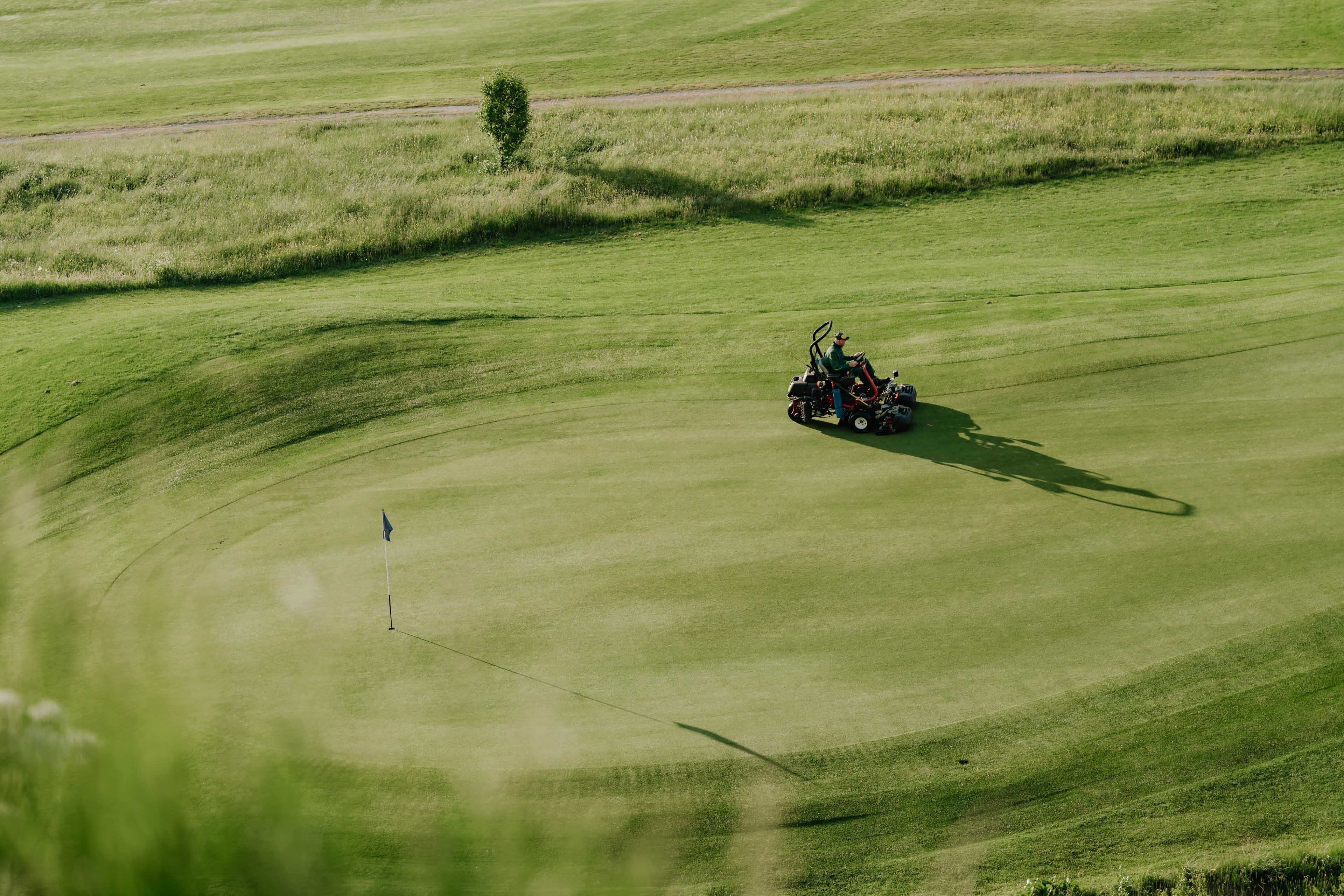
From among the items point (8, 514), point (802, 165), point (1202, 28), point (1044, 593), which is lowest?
point (1044, 593)

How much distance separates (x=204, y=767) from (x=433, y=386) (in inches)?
543

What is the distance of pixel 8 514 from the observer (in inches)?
126

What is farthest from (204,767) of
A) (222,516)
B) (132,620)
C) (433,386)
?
(433,386)

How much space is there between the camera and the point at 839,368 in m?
18.7

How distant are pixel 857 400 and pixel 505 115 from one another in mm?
27878

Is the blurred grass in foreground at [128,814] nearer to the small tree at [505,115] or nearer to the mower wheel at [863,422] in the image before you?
the mower wheel at [863,422]

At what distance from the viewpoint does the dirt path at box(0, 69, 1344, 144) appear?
49531mm

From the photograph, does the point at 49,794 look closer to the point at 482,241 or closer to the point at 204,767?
the point at 204,767

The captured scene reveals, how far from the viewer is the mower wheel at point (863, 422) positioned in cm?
1834

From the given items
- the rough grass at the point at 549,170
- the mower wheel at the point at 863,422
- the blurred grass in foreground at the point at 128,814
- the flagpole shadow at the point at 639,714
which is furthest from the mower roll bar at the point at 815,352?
the blurred grass in foreground at the point at 128,814

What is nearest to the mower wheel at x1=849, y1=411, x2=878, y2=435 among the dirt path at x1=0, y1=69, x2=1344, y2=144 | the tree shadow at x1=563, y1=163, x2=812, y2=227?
the tree shadow at x1=563, y1=163, x2=812, y2=227

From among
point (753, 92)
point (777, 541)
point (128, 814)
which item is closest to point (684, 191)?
point (753, 92)

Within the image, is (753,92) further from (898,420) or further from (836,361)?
(898,420)

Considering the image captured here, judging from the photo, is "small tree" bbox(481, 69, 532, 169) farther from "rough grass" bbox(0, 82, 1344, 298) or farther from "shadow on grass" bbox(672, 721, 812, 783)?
"shadow on grass" bbox(672, 721, 812, 783)
